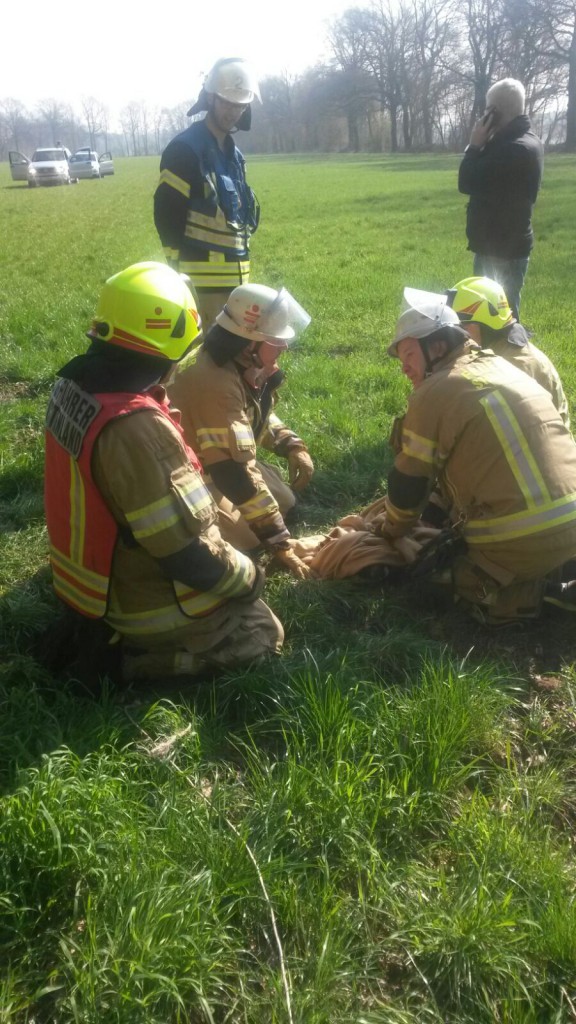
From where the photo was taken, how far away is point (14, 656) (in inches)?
131

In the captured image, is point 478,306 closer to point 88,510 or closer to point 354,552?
point 354,552

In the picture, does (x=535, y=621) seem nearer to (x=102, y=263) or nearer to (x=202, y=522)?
(x=202, y=522)

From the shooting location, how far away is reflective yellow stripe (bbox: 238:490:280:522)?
3.72 meters

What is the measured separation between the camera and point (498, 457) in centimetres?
322

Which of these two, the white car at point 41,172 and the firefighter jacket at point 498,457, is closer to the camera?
the firefighter jacket at point 498,457

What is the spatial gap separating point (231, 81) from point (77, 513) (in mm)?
3218

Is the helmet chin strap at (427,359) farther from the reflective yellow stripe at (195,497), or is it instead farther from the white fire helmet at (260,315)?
the reflective yellow stripe at (195,497)

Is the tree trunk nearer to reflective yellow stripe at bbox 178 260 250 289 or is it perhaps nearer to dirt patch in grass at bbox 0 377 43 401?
dirt patch in grass at bbox 0 377 43 401

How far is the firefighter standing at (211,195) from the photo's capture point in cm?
484

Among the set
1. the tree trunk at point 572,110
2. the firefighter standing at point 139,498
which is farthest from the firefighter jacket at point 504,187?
the tree trunk at point 572,110

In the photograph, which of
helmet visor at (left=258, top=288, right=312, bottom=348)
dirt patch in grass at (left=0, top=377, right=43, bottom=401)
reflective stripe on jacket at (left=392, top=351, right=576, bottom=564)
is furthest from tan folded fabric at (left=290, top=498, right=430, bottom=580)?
dirt patch in grass at (left=0, top=377, right=43, bottom=401)

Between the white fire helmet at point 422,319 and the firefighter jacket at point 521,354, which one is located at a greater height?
the white fire helmet at point 422,319

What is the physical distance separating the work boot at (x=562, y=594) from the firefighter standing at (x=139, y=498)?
1.31 metres

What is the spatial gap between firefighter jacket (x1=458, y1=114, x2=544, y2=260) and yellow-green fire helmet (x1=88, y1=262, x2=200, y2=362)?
3.99 m
